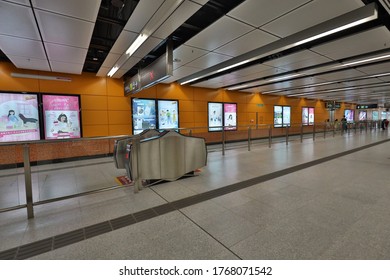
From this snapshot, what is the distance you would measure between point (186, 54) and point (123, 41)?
1420 millimetres

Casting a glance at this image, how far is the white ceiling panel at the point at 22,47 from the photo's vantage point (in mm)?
3268

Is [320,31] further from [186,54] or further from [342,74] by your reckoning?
[342,74]

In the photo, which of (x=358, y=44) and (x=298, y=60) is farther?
(x=298, y=60)

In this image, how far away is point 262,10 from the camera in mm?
2639

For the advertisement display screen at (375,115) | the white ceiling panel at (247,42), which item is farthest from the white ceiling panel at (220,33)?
the advertisement display screen at (375,115)

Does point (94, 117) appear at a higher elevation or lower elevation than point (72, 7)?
lower

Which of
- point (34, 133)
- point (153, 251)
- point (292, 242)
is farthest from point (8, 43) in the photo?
point (292, 242)

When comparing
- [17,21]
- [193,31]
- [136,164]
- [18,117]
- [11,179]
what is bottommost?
[11,179]

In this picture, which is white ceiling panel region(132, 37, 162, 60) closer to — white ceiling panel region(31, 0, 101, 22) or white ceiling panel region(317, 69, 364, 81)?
white ceiling panel region(31, 0, 101, 22)

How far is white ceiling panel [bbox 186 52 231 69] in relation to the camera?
14.8 feet

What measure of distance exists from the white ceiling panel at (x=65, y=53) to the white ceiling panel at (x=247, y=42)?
9.48 ft

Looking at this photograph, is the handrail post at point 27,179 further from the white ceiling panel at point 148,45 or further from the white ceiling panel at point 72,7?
the white ceiling panel at point 148,45

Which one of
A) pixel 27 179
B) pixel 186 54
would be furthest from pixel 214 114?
pixel 27 179
